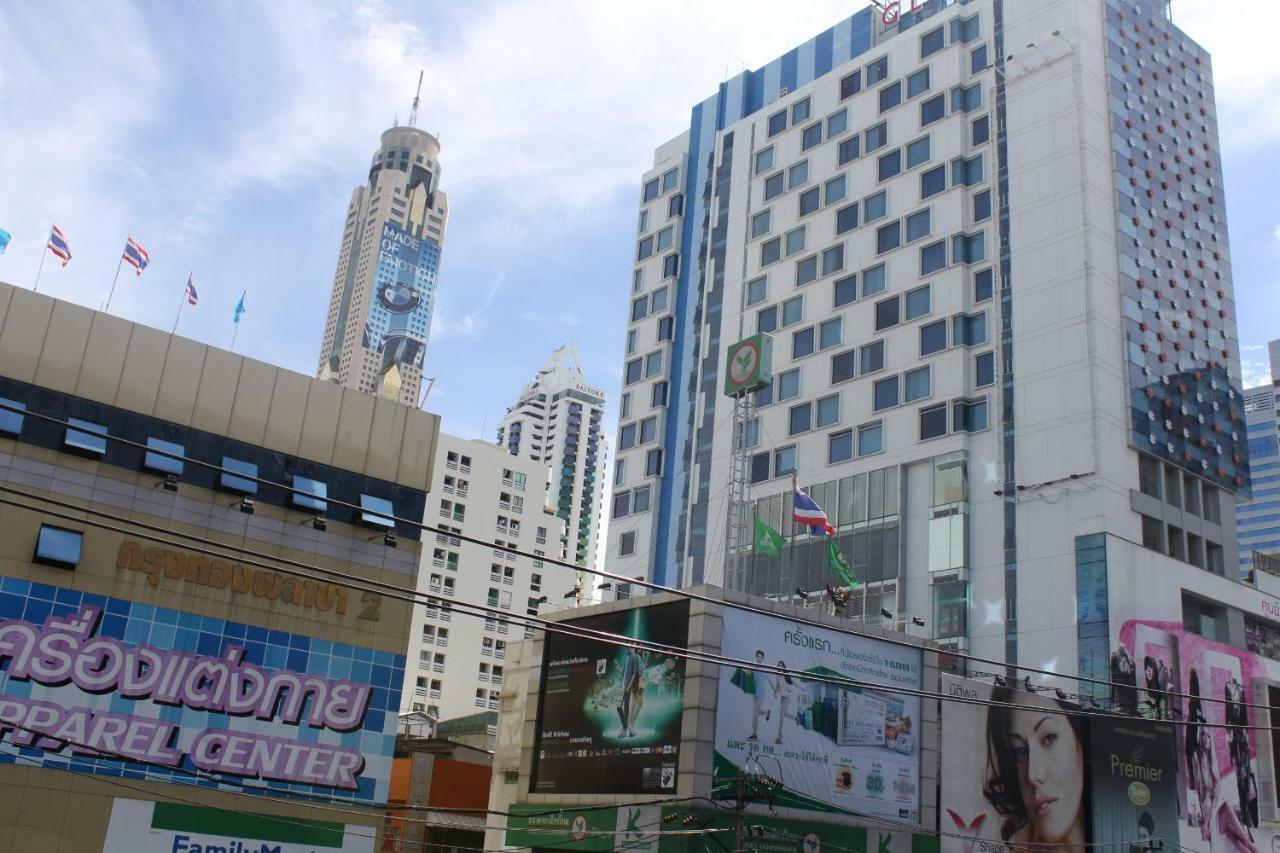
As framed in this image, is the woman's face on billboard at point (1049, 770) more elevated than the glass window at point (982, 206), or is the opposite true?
the glass window at point (982, 206)

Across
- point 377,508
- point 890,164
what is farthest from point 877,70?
point 377,508

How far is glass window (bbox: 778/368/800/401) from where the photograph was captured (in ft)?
294

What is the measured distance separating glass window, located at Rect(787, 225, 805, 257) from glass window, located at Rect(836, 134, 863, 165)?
575cm

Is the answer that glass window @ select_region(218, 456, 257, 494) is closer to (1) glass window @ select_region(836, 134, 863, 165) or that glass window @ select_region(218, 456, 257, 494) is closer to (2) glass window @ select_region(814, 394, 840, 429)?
(2) glass window @ select_region(814, 394, 840, 429)

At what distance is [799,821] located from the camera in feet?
156

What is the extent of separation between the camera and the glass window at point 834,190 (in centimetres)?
9256

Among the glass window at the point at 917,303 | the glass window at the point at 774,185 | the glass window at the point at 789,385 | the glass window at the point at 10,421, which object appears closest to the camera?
the glass window at the point at 10,421

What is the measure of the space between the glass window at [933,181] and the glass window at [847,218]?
5639 millimetres

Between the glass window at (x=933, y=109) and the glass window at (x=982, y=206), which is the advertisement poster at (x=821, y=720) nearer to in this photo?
the glass window at (x=982, y=206)

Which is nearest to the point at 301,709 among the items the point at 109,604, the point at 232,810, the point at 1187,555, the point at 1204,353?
the point at 232,810

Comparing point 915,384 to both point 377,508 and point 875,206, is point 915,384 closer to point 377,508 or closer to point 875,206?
point 875,206

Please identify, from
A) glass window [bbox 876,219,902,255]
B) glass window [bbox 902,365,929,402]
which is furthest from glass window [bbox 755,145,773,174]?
glass window [bbox 902,365,929,402]

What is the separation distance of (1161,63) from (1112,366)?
27004mm

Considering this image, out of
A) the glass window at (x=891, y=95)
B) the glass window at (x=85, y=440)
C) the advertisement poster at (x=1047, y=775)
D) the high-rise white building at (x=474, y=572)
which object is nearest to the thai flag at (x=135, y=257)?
the glass window at (x=85, y=440)
